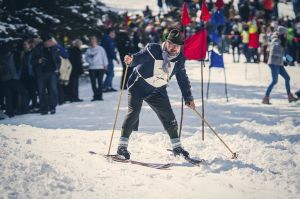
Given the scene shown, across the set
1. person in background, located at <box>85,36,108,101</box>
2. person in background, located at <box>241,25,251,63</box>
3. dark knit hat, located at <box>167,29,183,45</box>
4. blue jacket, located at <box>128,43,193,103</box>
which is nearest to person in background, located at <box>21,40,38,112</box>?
person in background, located at <box>85,36,108,101</box>

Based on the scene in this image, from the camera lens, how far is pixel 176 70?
7094 millimetres

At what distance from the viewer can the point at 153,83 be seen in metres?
7.01

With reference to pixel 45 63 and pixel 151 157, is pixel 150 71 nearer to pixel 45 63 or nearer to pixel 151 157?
pixel 151 157

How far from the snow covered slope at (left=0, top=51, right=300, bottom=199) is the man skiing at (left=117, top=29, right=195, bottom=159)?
451mm

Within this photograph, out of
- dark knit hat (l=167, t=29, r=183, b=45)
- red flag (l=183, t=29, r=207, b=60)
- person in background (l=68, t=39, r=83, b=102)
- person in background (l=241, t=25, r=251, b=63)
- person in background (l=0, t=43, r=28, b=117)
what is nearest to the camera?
dark knit hat (l=167, t=29, r=183, b=45)

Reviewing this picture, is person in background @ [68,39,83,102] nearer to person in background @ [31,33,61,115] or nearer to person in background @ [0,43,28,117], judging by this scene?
person in background @ [0,43,28,117]

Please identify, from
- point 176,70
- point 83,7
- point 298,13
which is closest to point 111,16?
point 83,7

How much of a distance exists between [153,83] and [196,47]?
2.87 m

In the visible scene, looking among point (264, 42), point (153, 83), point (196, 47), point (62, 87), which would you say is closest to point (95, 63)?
point (62, 87)

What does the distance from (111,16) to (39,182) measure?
1238 centimetres

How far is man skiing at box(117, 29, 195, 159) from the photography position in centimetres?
688

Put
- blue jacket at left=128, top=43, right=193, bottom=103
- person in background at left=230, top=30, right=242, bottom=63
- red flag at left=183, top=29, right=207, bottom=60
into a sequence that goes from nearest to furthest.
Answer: blue jacket at left=128, top=43, right=193, bottom=103 < red flag at left=183, top=29, right=207, bottom=60 < person in background at left=230, top=30, right=242, bottom=63

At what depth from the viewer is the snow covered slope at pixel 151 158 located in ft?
17.7

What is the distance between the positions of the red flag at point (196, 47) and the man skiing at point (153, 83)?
2462 mm
